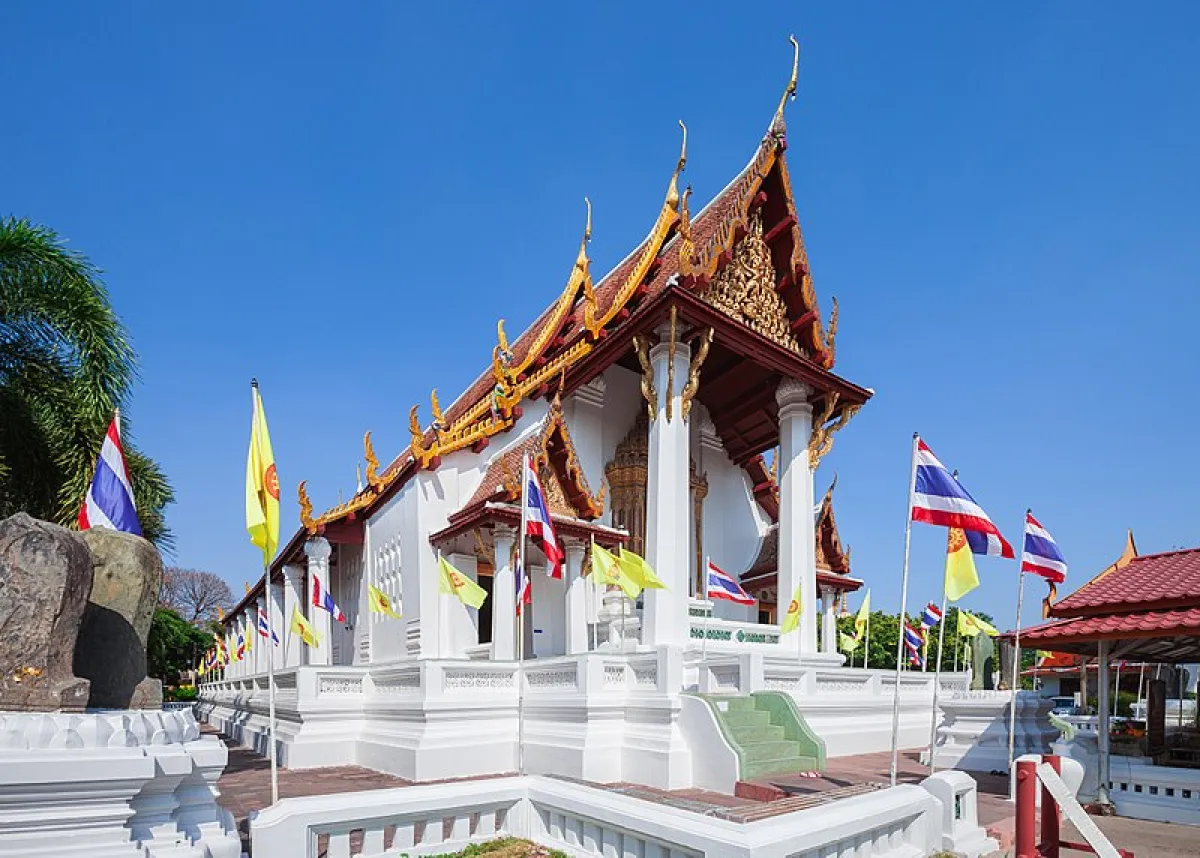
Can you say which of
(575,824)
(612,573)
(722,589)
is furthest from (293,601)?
(575,824)

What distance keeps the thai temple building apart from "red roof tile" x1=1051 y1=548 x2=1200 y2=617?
371 centimetres

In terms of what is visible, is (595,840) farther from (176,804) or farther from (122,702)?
(122,702)

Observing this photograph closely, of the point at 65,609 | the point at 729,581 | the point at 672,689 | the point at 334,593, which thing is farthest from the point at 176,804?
the point at 334,593

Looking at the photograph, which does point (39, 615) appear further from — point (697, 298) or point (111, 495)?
point (697, 298)

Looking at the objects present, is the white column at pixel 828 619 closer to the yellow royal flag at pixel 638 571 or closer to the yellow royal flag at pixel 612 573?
the yellow royal flag at pixel 612 573

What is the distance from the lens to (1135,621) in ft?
28.4

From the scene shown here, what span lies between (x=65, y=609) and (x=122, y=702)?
0.81m

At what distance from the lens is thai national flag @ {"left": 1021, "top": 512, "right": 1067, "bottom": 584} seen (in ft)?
32.2

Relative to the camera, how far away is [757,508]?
20.7 metres

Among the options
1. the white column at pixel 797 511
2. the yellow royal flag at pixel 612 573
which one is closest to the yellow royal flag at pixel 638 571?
the yellow royal flag at pixel 612 573

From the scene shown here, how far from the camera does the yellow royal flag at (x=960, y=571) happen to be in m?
8.59

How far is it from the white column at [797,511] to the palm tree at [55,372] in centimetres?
1181

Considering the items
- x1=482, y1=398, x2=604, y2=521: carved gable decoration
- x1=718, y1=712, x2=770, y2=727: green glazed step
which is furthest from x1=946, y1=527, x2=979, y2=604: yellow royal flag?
x1=482, y1=398, x2=604, y2=521: carved gable decoration

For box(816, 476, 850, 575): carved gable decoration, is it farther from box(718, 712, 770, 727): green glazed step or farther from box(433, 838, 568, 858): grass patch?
box(433, 838, 568, 858): grass patch
